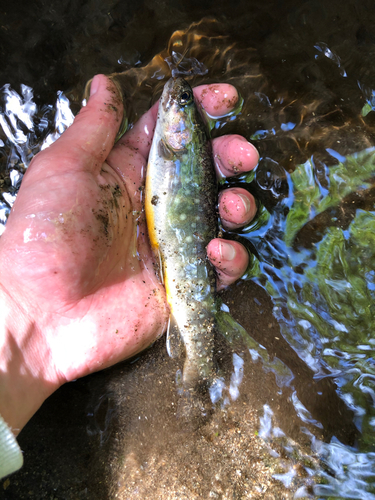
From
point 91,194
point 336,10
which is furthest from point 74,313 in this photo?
point 336,10

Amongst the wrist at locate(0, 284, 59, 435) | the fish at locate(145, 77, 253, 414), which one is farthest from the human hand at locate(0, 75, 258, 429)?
the fish at locate(145, 77, 253, 414)

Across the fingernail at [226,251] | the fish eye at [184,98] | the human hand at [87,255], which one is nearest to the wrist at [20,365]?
the human hand at [87,255]

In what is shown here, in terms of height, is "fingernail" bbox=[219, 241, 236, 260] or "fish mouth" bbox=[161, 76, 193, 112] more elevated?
"fish mouth" bbox=[161, 76, 193, 112]

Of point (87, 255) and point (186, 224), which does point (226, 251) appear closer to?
point (186, 224)

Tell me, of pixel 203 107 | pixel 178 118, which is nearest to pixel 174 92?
pixel 178 118

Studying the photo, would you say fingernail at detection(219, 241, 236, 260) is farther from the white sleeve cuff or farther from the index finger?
the white sleeve cuff

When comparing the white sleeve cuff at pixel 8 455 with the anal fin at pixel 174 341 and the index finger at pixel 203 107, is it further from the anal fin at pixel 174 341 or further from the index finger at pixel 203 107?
the index finger at pixel 203 107

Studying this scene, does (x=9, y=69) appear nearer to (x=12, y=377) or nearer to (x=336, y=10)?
(x=12, y=377)
